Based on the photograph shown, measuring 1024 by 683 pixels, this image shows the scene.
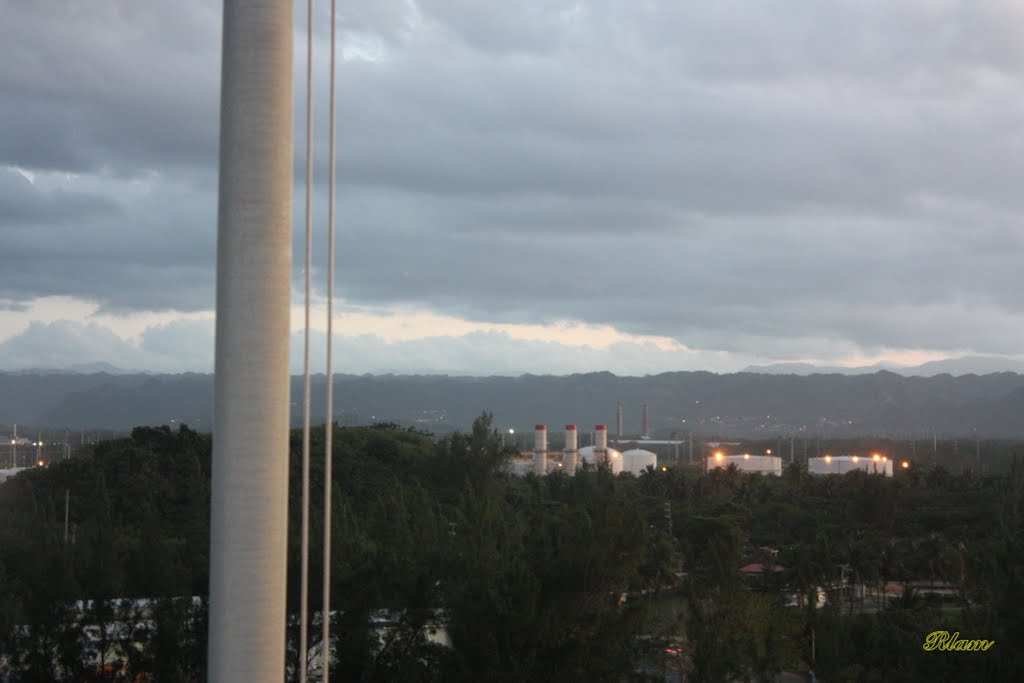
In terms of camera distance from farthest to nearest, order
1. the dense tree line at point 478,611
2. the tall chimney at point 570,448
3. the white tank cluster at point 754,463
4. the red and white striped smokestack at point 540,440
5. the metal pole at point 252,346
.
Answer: the white tank cluster at point 754,463, the tall chimney at point 570,448, the red and white striped smokestack at point 540,440, the dense tree line at point 478,611, the metal pole at point 252,346

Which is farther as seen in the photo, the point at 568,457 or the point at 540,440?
the point at 568,457

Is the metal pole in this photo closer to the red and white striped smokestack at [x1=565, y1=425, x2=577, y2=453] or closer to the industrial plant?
the industrial plant

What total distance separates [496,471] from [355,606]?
33918 millimetres

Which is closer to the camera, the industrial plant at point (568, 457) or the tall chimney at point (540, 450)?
the industrial plant at point (568, 457)

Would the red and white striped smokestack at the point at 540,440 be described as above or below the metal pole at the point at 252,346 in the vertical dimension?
below

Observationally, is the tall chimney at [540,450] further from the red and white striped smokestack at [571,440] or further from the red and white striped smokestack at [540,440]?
the red and white striped smokestack at [571,440]

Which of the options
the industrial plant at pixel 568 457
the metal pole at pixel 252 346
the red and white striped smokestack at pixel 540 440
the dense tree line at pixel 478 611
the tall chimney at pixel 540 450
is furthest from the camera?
the red and white striped smokestack at pixel 540 440

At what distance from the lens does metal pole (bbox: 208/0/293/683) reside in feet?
21.6

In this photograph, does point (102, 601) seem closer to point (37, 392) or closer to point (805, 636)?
point (805, 636)

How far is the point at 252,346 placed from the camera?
6641 mm

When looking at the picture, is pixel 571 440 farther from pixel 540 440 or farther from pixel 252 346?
pixel 252 346

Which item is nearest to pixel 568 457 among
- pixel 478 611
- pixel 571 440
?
pixel 571 440

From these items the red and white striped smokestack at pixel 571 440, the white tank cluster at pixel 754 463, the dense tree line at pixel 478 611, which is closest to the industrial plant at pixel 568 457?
the red and white striped smokestack at pixel 571 440

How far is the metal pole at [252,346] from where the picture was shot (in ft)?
21.6
